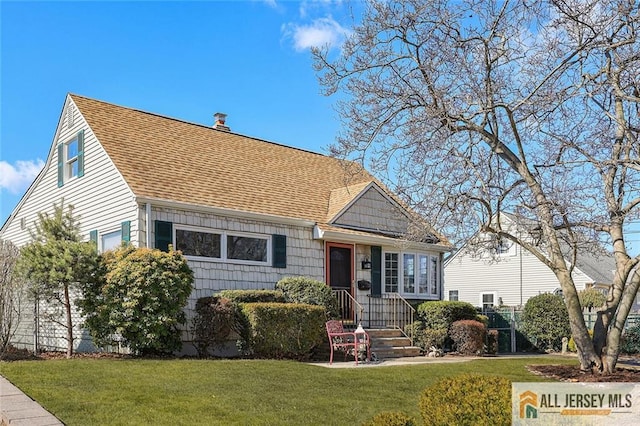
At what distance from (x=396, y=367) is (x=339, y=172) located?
1008 centimetres

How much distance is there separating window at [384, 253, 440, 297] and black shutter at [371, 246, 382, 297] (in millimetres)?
290

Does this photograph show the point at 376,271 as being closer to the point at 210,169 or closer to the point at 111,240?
the point at 210,169

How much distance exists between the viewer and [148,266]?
10938 millimetres

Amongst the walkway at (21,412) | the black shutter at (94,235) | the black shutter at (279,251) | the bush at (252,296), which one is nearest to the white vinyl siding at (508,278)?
the black shutter at (279,251)

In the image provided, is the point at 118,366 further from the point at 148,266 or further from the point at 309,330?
the point at 309,330

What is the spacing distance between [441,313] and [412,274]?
2.05 metres

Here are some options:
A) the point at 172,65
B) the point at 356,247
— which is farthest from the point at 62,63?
the point at 356,247

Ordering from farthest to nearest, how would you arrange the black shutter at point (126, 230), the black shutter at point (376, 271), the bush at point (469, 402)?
1. the black shutter at point (376, 271)
2. the black shutter at point (126, 230)
3. the bush at point (469, 402)

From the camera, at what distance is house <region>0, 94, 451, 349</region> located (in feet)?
43.5

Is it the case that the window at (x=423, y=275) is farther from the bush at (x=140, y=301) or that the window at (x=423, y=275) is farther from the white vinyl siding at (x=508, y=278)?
the white vinyl siding at (x=508, y=278)

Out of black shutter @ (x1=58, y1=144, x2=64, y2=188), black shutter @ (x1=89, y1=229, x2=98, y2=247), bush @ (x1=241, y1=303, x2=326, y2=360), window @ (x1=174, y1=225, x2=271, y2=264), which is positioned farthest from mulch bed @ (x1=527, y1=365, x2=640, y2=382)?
black shutter @ (x1=58, y1=144, x2=64, y2=188)

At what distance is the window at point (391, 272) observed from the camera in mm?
17078

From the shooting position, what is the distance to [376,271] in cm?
1672

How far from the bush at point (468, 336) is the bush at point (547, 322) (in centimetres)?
377
